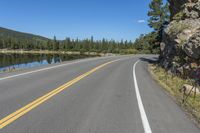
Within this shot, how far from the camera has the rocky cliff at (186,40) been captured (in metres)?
18.7

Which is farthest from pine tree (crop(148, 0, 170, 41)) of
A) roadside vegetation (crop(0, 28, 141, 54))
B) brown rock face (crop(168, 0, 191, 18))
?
roadside vegetation (crop(0, 28, 141, 54))

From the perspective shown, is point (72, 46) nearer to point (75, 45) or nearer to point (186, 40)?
point (75, 45)

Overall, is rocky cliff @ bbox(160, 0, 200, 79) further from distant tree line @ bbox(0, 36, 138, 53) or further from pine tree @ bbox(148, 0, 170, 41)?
distant tree line @ bbox(0, 36, 138, 53)

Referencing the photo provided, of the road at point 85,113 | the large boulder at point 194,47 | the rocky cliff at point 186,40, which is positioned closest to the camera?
the road at point 85,113

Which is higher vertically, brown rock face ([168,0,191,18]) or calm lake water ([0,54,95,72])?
brown rock face ([168,0,191,18])

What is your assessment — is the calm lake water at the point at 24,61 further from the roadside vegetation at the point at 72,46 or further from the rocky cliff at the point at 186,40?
the roadside vegetation at the point at 72,46

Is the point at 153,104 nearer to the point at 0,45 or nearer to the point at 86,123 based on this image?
the point at 86,123

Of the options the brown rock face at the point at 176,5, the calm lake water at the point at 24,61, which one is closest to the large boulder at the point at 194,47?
the brown rock face at the point at 176,5

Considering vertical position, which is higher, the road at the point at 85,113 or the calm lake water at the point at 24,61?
the road at the point at 85,113

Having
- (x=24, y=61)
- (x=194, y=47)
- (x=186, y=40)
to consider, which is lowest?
(x=24, y=61)

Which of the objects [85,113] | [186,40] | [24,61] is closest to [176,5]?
[186,40]

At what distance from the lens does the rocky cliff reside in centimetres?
1869

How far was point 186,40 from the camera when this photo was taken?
70.1 feet

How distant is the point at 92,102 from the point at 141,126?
10.0 feet
